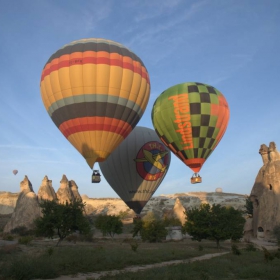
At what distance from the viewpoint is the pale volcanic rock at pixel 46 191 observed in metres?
60.6

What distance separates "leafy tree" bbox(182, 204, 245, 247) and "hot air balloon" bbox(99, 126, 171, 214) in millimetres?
10309

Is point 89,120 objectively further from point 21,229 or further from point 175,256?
point 21,229

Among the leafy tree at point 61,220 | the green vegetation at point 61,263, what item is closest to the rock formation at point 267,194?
the green vegetation at point 61,263

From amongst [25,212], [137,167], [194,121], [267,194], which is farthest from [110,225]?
[267,194]

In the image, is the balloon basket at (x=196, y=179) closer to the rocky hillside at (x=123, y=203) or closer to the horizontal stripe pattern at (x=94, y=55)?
the horizontal stripe pattern at (x=94, y=55)

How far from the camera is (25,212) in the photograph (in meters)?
52.5

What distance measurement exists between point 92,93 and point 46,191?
41.3 metres

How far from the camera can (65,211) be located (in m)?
28.3

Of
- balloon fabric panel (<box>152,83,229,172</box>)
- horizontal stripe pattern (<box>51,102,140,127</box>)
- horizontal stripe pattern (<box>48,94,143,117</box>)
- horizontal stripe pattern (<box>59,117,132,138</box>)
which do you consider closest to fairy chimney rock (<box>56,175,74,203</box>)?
balloon fabric panel (<box>152,83,229,172</box>)

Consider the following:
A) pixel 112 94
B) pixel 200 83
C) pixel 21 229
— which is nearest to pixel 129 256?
pixel 112 94

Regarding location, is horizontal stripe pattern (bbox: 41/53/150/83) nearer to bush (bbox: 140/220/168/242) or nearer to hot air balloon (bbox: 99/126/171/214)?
hot air balloon (bbox: 99/126/171/214)

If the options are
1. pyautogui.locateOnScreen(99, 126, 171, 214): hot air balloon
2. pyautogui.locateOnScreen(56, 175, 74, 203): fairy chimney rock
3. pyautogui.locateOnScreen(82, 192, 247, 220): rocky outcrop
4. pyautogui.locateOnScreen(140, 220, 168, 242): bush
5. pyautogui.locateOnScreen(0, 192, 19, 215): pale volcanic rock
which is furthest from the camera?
pyautogui.locateOnScreen(0, 192, 19, 215): pale volcanic rock

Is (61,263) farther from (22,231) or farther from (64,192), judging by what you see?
(64,192)

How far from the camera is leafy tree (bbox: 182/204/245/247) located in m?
31.3
